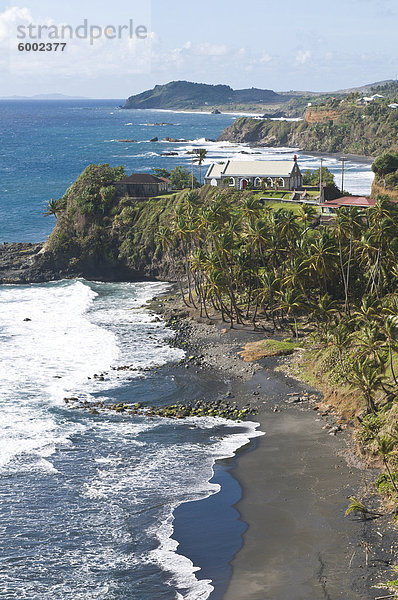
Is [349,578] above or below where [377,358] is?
below

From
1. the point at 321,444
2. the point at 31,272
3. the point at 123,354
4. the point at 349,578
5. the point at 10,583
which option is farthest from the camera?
the point at 31,272

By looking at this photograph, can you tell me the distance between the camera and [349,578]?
33.9m

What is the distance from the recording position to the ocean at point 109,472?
36531 mm

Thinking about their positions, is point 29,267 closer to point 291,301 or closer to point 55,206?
point 55,206

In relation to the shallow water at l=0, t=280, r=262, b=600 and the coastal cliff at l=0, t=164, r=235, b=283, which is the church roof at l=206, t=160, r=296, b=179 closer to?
the coastal cliff at l=0, t=164, r=235, b=283

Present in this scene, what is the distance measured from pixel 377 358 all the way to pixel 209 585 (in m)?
22.5

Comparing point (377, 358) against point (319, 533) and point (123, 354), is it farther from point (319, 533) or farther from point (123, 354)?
point (123, 354)

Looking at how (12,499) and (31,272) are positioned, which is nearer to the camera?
(12,499)

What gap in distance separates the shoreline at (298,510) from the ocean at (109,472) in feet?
3.88

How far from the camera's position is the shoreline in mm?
34125

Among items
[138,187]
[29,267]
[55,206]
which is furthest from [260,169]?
[29,267]

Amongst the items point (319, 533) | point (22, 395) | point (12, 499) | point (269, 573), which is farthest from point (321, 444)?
point (22, 395)

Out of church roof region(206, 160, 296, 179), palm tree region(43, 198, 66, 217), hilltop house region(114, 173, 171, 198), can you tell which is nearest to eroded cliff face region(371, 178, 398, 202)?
church roof region(206, 160, 296, 179)

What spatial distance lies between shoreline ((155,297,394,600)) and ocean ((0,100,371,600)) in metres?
1.18
